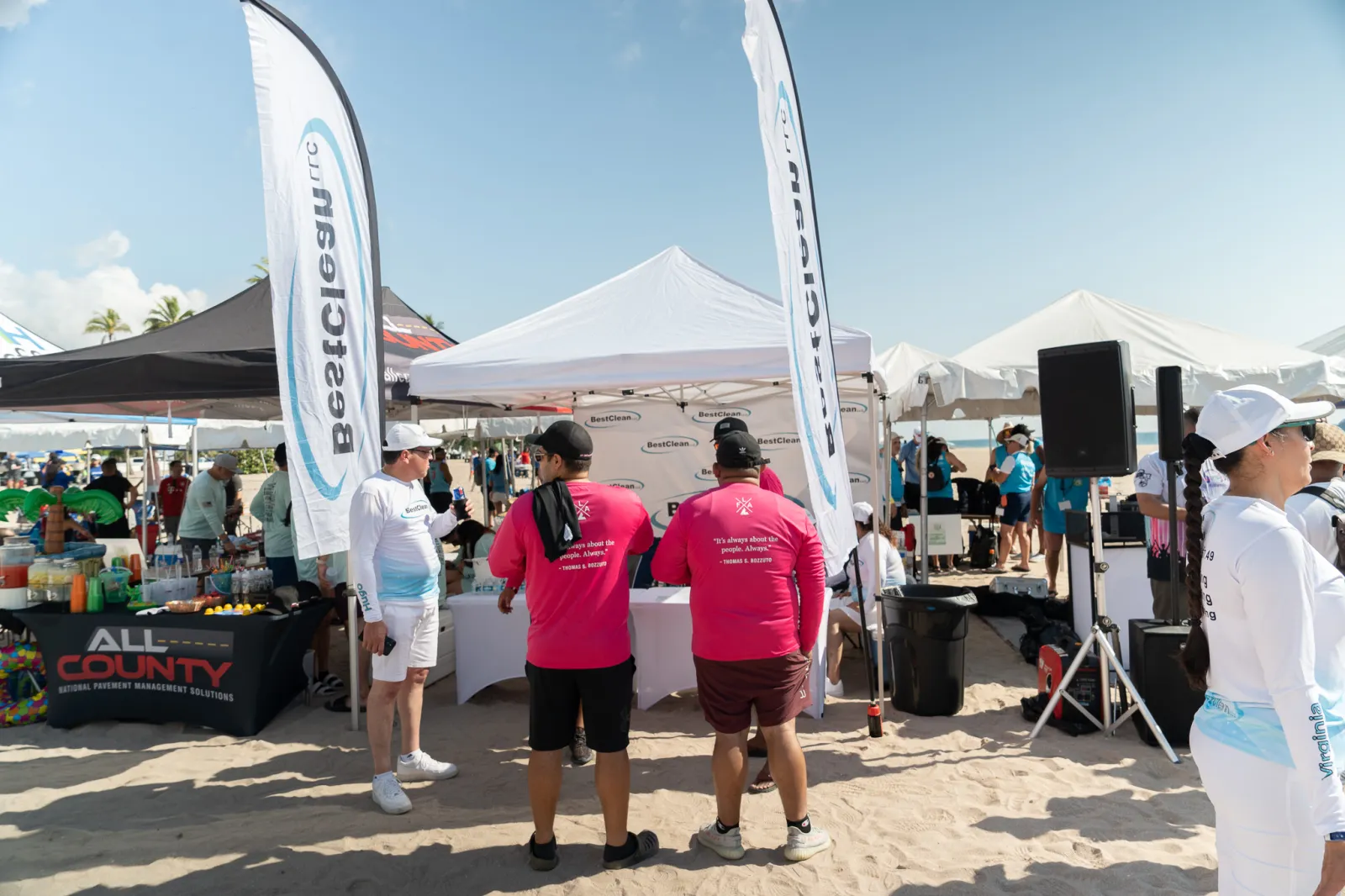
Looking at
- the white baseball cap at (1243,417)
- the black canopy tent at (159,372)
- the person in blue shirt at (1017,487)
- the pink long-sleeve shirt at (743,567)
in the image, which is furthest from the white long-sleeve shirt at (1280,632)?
the person in blue shirt at (1017,487)

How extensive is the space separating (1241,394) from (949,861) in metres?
2.19

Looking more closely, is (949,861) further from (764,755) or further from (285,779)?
(285,779)

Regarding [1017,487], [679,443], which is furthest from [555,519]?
[1017,487]

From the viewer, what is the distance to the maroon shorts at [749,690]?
2.84 meters

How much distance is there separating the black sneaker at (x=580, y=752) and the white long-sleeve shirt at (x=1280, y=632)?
3096mm

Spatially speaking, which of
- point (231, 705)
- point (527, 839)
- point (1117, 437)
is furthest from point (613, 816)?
point (1117, 437)

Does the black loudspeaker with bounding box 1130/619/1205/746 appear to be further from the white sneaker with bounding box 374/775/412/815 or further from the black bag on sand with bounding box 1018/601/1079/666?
the white sneaker with bounding box 374/775/412/815

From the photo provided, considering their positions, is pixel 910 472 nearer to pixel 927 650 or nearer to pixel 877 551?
pixel 927 650

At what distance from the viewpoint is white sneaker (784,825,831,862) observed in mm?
2945

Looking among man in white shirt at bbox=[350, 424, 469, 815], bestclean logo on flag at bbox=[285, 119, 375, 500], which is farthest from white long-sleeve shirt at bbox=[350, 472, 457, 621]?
bestclean logo on flag at bbox=[285, 119, 375, 500]

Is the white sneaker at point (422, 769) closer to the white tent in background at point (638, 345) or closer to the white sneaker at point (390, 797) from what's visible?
the white sneaker at point (390, 797)

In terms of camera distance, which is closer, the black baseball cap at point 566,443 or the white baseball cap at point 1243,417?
the white baseball cap at point 1243,417

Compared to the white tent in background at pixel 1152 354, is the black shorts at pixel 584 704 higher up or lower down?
lower down

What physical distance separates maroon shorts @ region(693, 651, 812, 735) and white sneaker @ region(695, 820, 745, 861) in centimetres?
44
